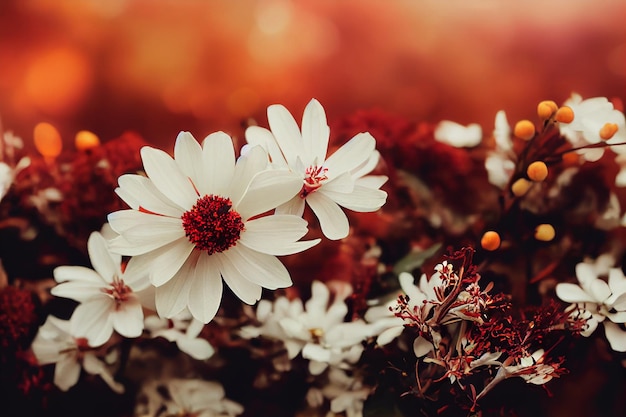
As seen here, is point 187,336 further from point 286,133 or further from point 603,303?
point 603,303

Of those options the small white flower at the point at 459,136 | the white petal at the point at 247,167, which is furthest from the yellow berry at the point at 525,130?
the white petal at the point at 247,167

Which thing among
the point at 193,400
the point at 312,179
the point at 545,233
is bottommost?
the point at 193,400

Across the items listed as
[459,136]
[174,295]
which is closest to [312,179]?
[174,295]

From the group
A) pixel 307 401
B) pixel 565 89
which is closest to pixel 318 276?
pixel 307 401

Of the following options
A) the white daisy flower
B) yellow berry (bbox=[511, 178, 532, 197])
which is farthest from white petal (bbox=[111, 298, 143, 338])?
yellow berry (bbox=[511, 178, 532, 197])

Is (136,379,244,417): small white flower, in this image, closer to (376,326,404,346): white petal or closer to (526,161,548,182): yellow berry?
(376,326,404,346): white petal

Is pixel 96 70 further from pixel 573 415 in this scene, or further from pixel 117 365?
pixel 573 415
